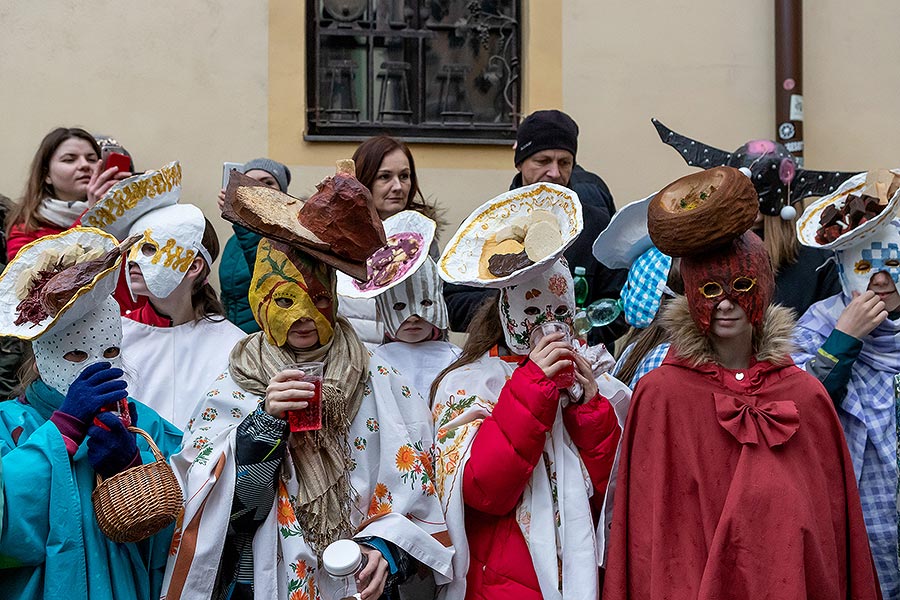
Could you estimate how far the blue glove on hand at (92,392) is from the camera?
12.5ft

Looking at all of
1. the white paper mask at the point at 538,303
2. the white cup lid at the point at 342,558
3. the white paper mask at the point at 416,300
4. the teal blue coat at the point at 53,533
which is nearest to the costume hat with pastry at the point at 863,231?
the white paper mask at the point at 538,303

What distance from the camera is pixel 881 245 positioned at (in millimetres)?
4957

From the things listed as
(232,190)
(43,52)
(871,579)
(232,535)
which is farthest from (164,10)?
(871,579)

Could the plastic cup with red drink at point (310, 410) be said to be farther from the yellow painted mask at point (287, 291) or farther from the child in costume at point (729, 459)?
the child in costume at point (729, 459)

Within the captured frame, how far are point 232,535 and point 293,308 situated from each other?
0.76m

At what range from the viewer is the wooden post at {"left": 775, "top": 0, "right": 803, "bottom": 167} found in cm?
755

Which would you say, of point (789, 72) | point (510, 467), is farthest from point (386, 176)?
point (789, 72)

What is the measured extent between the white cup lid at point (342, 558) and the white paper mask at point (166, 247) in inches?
66.3

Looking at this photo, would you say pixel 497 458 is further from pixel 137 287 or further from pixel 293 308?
pixel 137 287

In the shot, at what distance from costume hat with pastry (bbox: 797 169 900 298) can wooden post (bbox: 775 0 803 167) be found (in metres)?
2.46

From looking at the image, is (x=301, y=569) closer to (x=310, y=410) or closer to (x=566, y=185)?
(x=310, y=410)

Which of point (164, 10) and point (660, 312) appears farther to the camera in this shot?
point (164, 10)

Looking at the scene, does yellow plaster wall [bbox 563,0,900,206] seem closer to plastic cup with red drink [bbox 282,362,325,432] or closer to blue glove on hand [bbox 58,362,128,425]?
plastic cup with red drink [bbox 282,362,325,432]

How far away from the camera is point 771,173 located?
229 inches
